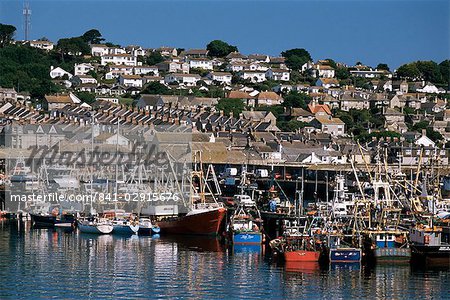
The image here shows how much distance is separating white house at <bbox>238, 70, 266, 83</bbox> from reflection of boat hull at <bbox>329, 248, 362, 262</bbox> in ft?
247

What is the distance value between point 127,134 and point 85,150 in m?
9.62

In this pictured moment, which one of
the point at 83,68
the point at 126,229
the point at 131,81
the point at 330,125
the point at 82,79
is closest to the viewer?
the point at 126,229

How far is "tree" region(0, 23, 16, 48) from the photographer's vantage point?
110 m

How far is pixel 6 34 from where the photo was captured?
110 m

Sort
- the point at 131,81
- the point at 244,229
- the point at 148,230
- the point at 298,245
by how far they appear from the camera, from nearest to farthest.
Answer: the point at 298,245 → the point at 244,229 → the point at 148,230 → the point at 131,81

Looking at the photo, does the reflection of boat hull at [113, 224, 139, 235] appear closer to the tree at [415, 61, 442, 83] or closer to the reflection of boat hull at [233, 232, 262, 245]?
the reflection of boat hull at [233, 232, 262, 245]

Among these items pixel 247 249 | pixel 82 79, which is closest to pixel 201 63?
pixel 82 79

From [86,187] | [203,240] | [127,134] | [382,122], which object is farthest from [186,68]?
[203,240]

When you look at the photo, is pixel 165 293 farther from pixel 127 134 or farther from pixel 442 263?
pixel 127 134

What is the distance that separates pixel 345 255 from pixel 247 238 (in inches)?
221

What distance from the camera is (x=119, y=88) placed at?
Answer: 328 ft

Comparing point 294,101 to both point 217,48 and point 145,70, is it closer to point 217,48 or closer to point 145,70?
point 145,70

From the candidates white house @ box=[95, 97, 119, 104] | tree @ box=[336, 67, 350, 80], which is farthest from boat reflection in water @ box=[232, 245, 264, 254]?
tree @ box=[336, 67, 350, 80]

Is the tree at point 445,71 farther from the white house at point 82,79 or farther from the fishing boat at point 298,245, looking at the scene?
the fishing boat at point 298,245
